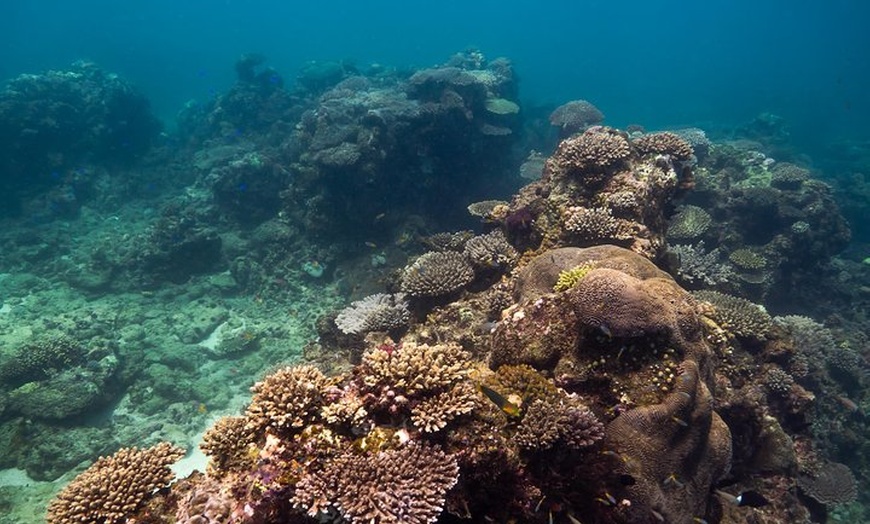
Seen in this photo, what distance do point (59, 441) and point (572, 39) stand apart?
11743 centimetres

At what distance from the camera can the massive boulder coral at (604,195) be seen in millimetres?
7512

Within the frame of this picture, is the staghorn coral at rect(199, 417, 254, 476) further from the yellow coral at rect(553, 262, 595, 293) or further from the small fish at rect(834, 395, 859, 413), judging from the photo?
the small fish at rect(834, 395, 859, 413)

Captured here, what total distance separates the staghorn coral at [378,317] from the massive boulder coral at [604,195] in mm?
2516

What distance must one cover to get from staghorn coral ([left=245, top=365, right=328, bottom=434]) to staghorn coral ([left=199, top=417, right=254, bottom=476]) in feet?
0.51

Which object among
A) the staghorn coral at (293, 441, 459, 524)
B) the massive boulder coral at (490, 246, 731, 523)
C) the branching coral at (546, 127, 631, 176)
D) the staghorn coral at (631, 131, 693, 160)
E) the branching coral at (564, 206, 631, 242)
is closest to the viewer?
the staghorn coral at (293, 441, 459, 524)

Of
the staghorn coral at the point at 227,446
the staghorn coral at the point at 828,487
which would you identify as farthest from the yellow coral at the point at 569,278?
the staghorn coral at the point at 828,487

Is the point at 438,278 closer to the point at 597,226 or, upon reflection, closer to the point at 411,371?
the point at 597,226

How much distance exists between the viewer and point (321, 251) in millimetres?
16422

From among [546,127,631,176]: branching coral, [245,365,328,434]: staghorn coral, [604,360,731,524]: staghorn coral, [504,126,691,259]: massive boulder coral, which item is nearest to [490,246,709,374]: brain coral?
[604,360,731,524]: staghorn coral

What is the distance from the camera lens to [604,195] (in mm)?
8031

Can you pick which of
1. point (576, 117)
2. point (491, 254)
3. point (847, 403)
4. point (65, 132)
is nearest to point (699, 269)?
point (847, 403)

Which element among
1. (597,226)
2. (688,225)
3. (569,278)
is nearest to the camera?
(569,278)

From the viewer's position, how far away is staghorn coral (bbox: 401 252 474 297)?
7969 millimetres

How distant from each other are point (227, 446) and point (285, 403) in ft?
2.24
